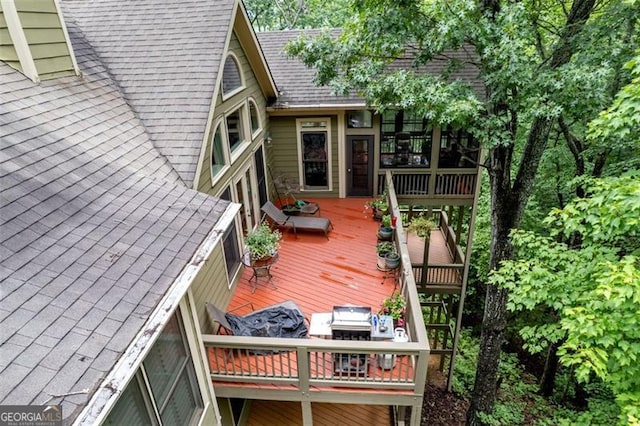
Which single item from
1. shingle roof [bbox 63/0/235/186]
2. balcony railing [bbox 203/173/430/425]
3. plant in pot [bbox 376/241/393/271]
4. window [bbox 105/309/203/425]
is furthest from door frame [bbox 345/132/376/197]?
window [bbox 105/309/203/425]

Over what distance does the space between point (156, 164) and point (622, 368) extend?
6851mm

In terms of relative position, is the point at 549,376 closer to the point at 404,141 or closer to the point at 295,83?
the point at 404,141

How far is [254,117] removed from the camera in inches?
398

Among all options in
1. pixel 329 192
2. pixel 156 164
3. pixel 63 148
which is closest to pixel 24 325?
pixel 63 148

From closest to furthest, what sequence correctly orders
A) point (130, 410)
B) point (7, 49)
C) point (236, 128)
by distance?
point (130, 410), point (7, 49), point (236, 128)

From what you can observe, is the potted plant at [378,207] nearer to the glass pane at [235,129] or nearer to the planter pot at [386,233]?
the planter pot at [386,233]

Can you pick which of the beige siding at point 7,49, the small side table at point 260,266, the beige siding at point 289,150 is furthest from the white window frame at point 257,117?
the beige siding at point 7,49

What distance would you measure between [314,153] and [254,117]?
2.40 meters

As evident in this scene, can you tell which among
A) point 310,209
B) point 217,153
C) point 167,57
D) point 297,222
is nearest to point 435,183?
point 310,209

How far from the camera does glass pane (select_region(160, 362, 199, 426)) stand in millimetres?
4678

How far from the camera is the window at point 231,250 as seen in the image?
7.88 meters

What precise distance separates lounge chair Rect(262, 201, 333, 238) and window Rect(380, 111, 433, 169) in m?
2.81

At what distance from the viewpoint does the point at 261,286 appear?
845 centimetres

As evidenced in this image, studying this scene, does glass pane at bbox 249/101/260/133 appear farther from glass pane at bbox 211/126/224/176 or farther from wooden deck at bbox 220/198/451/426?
wooden deck at bbox 220/198/451/426
